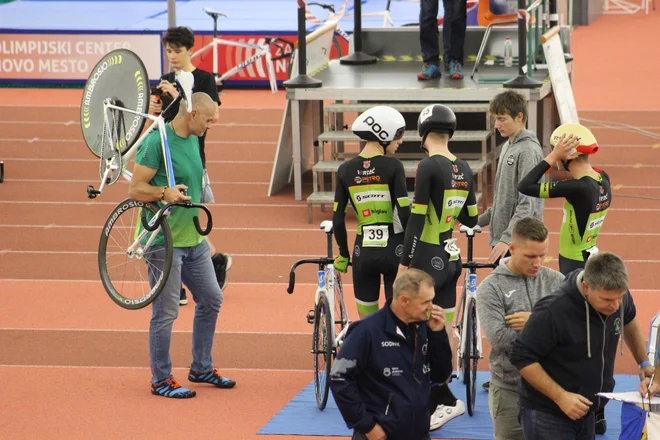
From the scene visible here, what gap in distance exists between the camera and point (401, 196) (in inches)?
299

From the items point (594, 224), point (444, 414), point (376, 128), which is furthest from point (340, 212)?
point (594, 224)

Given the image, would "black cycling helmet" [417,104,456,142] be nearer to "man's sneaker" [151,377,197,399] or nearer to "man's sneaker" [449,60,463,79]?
"man's sneaker" [151,377,197,399]

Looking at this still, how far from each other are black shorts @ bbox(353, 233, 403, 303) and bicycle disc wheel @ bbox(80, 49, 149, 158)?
5.75 ft

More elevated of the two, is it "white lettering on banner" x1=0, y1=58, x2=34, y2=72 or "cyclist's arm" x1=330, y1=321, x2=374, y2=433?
"white lettering on banner" x1=0, y1=58, x2=34, y2=72

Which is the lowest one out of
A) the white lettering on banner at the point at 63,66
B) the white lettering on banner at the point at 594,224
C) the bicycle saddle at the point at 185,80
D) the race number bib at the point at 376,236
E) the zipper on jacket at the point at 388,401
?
the zipper on jacket at the point at 388,401

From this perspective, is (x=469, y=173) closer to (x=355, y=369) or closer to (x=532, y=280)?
(x=532, y=280)

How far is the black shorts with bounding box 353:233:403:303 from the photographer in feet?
24.9

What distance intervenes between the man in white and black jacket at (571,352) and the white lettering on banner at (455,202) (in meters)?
1.99

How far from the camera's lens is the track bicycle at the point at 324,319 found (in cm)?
764

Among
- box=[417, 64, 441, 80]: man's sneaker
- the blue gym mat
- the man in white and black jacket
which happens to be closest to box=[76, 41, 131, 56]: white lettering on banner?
box=[417, 64, 441, 80]: man's sneaker

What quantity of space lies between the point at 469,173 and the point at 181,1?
90.6 ft

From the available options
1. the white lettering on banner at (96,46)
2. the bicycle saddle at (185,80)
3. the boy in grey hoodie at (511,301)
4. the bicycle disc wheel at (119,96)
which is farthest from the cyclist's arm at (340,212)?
the white lettering on banner at (96,46)

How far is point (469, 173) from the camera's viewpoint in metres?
7.54

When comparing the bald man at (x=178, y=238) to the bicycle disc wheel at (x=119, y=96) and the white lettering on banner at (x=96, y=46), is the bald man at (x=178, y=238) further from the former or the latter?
the white lettering on banner at (x=96, y=46)
